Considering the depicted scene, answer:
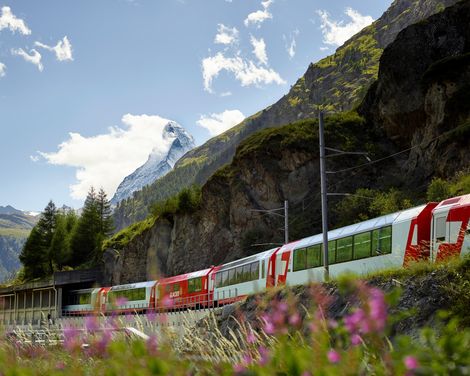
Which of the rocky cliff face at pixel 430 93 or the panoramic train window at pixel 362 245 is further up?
the rocky cliff face at pixel 430 93

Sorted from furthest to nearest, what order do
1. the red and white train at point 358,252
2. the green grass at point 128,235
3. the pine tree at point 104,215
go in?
the pine tree at point 104,215 → the green grass at point 128,235 → the red and white train at point 358,252

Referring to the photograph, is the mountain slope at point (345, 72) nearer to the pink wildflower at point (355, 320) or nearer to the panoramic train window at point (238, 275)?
the panoramic train window at point (238, 275)

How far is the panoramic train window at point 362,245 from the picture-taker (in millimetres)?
23984

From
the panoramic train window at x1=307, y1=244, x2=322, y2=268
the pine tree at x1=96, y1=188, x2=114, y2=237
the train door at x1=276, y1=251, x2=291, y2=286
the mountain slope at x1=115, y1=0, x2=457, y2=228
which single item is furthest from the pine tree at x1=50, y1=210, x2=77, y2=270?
the panoramic train window at x1=307, y1=244, x2=322, y2=268

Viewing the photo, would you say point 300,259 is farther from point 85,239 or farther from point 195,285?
point 85,239

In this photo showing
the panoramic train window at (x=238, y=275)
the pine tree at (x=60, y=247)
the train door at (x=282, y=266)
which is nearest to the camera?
the train door at (x=282, y=266)

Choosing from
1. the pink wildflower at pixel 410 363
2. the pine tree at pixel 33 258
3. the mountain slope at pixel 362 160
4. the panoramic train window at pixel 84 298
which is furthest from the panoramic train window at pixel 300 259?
the pine tree at pixel 33 258

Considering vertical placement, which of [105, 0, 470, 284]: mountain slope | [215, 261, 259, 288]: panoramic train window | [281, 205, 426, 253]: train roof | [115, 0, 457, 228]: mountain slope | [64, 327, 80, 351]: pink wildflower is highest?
[115, 0, 457, 228]: mountain slope

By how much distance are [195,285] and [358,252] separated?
18936mm

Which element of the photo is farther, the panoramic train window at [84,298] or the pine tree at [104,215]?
the pine tree at [104,215]

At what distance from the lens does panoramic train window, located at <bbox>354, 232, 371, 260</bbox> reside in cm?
2398

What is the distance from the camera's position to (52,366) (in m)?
5.26

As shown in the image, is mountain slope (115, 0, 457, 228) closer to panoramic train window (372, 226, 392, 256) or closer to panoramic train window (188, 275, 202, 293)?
panoramic train window (188, 275, 202, 293)

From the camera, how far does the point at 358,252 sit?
24672 mm
